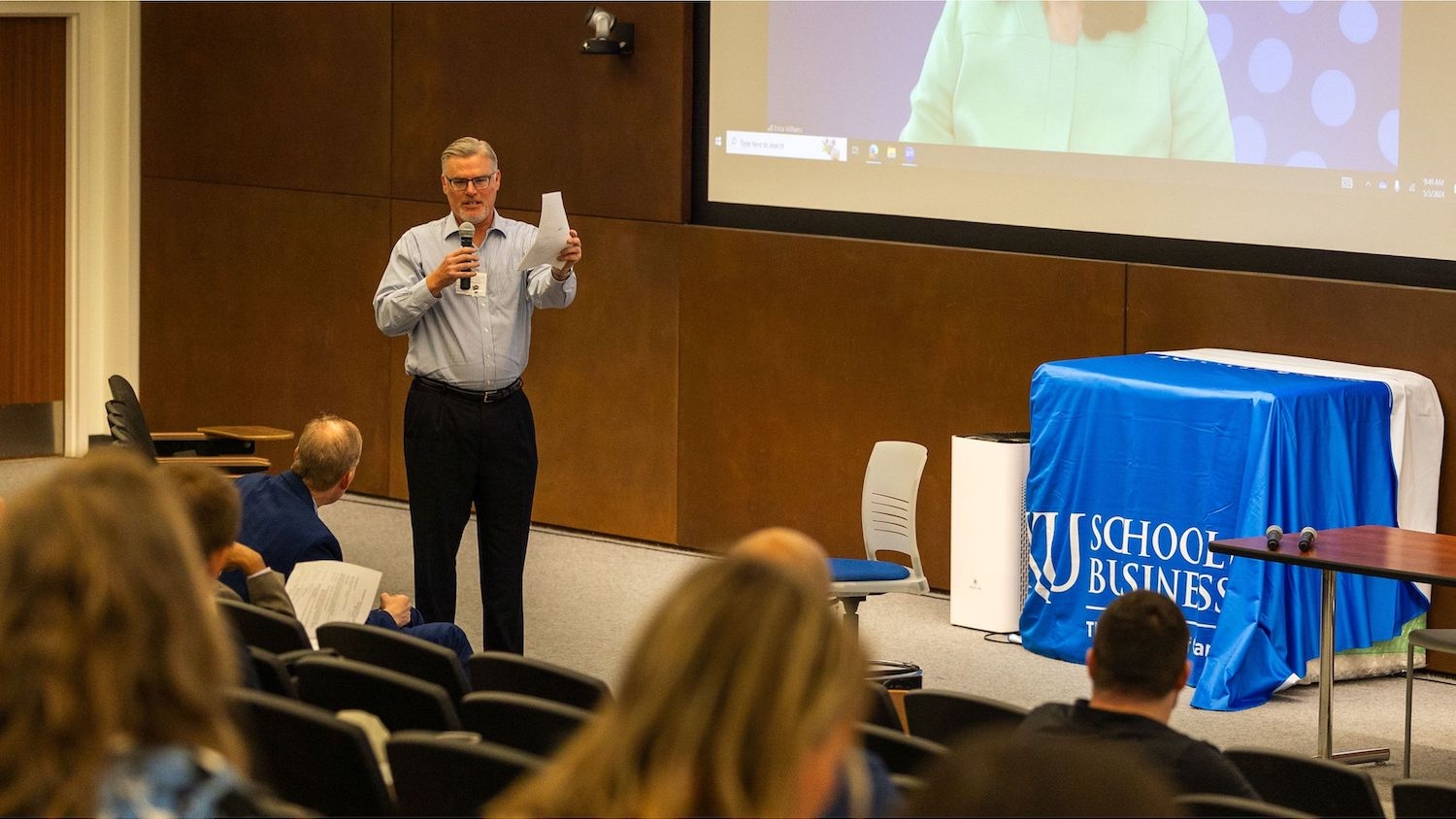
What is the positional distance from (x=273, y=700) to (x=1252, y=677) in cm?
412

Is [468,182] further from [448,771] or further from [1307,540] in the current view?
[448,771]

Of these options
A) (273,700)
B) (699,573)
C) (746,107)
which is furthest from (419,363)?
(699,573)

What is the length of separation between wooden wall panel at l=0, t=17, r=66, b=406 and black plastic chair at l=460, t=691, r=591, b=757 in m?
7.86

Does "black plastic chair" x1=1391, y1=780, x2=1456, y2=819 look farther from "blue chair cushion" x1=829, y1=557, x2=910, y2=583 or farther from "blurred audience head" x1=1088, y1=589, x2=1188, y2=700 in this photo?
"blue chair cushion" x1=829, y1=557, x2=910, y2=583

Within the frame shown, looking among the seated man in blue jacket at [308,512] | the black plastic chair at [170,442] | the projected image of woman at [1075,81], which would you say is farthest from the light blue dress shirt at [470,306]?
the projected image of woman at [1075,81]

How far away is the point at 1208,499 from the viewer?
21.1ft

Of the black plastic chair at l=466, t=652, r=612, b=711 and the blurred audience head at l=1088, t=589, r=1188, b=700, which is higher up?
the blurred audience head at l=1088, t=589, r=1188, b=700

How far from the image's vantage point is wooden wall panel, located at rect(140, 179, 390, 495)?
9773mm

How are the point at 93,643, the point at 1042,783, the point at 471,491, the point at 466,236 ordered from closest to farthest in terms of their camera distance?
the point at 1042,783
the point at 93,643
the point at 466,236
the point at 471,491

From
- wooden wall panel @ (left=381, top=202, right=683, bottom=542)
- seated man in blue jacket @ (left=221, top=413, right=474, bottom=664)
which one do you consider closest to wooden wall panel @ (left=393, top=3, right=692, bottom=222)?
wooden wall panel @ (left=381, top=202, right=683, bottom=542)

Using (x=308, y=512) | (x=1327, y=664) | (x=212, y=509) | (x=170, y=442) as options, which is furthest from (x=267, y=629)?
(x=170, y=442)

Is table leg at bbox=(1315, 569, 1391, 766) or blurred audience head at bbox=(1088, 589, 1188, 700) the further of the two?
table leg at bbox=(1315, 569, 1391, 766)

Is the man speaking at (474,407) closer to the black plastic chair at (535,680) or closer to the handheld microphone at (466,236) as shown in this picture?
the handheld microphone at (466,236)

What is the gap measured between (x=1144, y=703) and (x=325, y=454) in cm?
259
